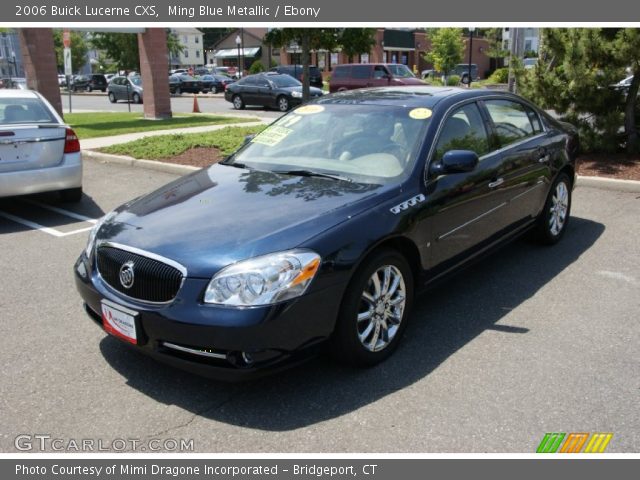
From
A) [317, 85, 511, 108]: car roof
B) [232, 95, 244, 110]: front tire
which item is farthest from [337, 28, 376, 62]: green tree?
[232, 95, 244, 110]: front tire

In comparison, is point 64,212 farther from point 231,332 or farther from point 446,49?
point 446,49

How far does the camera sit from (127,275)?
3320 mm

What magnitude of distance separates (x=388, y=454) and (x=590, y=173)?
7212 mm

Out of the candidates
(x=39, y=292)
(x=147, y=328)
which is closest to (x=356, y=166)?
(x=147, y=328)

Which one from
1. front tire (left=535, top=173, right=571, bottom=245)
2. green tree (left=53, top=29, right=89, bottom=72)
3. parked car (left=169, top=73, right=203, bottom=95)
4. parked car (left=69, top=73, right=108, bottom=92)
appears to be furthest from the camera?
green tree (left=53, top=29, right=89, bottom=72)

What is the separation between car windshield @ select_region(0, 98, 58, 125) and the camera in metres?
7.44

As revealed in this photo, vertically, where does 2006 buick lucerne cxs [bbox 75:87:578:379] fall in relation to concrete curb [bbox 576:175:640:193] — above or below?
above

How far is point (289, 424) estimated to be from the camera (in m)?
3.13

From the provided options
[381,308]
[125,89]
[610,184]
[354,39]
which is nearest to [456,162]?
[381,308]

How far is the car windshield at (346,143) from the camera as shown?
4141mm

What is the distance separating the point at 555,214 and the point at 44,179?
577 centimetres

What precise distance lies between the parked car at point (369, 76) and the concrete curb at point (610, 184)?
16.9 m

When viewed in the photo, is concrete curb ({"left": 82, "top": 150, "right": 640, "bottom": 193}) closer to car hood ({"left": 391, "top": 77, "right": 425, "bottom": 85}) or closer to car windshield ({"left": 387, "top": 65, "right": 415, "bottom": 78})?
car hood ({"left": 391, "top": 77, "right": 425, "bottom": 85})

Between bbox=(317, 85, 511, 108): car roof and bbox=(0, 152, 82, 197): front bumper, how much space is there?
12.7 ft
